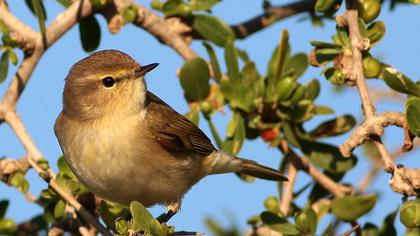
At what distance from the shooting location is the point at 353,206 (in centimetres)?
418

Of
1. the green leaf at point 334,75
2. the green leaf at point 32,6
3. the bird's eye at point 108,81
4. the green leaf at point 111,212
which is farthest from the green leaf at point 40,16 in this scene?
the green leaf at point 334,75

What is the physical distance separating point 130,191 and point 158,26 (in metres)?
1.35

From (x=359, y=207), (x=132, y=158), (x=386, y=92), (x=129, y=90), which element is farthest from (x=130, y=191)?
(x=386, y=92)

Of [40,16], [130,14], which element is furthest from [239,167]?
[40,16]

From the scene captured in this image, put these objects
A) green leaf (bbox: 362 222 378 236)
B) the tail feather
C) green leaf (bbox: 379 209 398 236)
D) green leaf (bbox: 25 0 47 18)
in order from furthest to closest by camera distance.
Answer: the tail feather → green leaf (bbox: 25 0 47 18) → green leaf (bbox: 362 222 378 236) → green leaf (bbox: 379 209 398 236)

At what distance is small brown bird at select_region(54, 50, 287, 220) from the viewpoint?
4.83 m

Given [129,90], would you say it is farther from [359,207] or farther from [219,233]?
[359,207]

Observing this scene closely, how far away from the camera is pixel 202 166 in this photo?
570cm

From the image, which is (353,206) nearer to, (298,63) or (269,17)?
(298,63)

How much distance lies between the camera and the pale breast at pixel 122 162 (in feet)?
15.7

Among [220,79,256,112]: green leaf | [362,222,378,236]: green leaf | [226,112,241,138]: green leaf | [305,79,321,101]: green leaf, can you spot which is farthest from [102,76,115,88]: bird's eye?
[362,222,378,236]: green leaf

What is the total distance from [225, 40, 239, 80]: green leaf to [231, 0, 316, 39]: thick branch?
718 millimetres

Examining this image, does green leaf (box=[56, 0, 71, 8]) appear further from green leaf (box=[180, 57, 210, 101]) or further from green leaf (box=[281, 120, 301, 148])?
green leaf (box=[281, 120, 301, 148])

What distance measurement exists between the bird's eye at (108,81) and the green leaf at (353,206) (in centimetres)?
173
